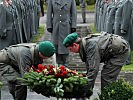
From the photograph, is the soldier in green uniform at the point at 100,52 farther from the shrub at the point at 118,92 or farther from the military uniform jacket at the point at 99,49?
the shrub at the point at 118,92

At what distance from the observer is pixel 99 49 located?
7137 mm

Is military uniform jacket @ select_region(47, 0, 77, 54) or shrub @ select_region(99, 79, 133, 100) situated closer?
shrub @ select_region(99, 79, 133, 100)

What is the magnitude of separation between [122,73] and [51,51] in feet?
14.8

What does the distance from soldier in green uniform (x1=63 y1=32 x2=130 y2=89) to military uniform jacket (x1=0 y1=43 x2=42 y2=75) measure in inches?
20.6

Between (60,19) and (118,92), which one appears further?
(60,19)

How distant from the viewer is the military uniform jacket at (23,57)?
7.08m

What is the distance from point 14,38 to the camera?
11.6 meters

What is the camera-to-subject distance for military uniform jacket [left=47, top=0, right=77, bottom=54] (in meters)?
10.9

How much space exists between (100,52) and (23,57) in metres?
1.14

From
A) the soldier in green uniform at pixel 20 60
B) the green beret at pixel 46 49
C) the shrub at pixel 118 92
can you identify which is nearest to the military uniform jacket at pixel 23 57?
the soldier in green uniform at pixel 20 60

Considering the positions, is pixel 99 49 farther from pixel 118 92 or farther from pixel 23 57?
pixel 23 57

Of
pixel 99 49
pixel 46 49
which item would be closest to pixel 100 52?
pixel 99 49

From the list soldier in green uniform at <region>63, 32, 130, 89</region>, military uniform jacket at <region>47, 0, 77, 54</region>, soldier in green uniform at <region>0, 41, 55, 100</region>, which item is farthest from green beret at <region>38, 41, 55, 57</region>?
military uniform jacket at <region>47, 0, 77, 54</region>

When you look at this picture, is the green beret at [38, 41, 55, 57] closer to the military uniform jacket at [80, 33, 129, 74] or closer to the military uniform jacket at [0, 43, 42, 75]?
the military uniform jacket at [0, 43, 42, 75]
